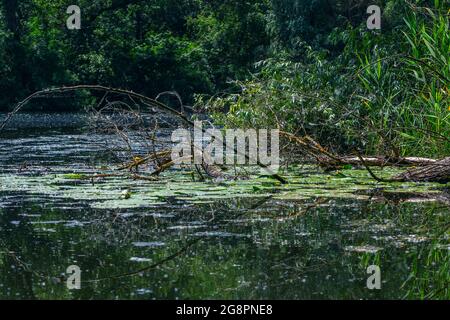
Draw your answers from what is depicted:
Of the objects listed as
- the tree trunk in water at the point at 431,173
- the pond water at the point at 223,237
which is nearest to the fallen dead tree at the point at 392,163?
the tree trunk in water at the point at 431,173

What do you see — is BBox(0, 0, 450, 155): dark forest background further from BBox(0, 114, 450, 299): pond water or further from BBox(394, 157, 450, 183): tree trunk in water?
BBox(394, 157, 450, 183): tree trunk in water

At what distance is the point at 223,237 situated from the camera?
294 inches

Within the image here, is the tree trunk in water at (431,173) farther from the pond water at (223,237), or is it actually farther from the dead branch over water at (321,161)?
the pond water at (223,237)

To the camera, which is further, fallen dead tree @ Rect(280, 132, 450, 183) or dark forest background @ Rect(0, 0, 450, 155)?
dark forest background @ Rect(0, 0, 450, 155)

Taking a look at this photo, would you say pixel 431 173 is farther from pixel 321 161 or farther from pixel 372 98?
pixel 372 98

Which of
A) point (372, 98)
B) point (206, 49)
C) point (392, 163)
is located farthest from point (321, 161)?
point (206, 49)

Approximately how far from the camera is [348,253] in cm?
681

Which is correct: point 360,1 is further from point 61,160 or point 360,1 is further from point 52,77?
point 52,77

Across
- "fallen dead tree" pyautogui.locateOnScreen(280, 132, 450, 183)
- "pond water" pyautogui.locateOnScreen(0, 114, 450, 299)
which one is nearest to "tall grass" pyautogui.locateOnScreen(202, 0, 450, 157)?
"fallen dead tree" pyautogui.locateOnScreen(280, 132, 450, 183)

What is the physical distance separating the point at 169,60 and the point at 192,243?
26.0 metres

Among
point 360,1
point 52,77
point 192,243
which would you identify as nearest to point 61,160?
point 192,243

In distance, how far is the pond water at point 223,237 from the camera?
5.89m

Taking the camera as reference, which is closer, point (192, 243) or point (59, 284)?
point (59, 284)

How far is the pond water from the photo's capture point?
5.89 meters
